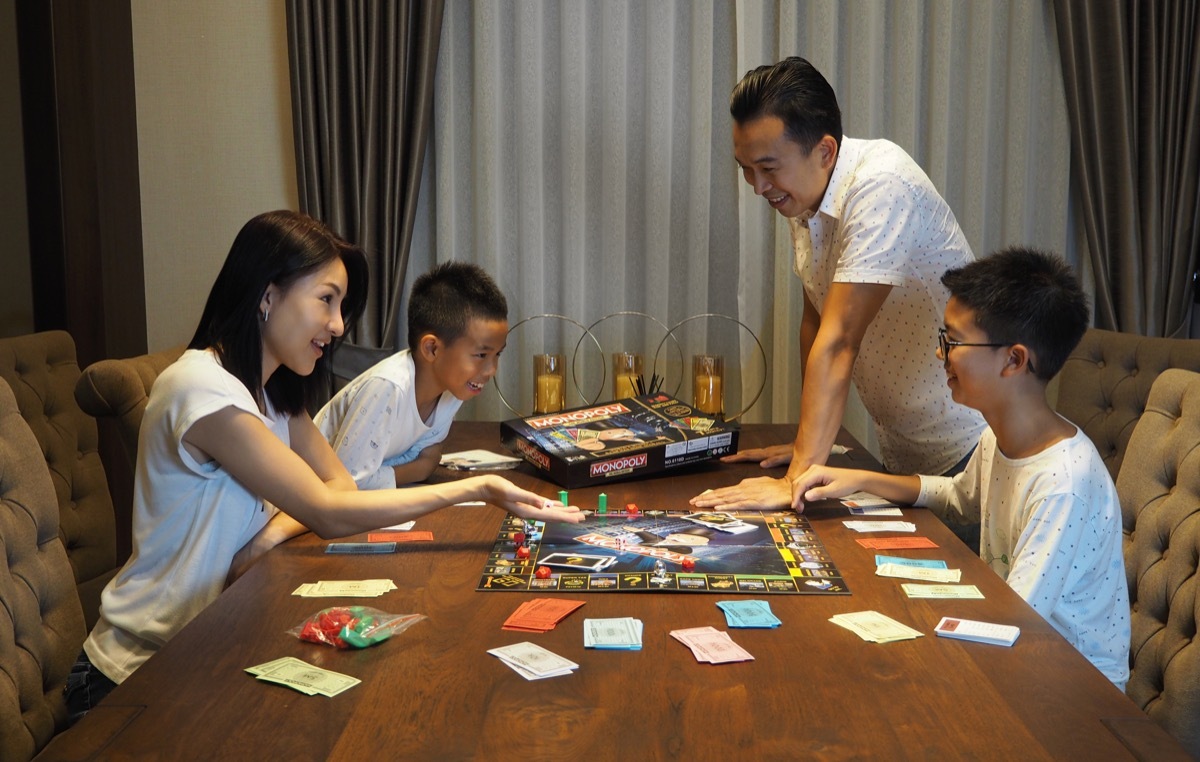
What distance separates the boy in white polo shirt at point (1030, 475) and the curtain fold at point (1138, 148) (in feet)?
5.52

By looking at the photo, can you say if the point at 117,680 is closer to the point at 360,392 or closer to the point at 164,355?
the point at 360,392

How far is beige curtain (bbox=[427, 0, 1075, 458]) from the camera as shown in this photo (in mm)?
3439

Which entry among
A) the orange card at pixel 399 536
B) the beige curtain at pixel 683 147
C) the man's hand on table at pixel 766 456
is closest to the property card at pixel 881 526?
the man's hand on table at pixel 766 456

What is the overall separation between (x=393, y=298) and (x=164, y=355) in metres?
1.01

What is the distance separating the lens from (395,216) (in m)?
3.47

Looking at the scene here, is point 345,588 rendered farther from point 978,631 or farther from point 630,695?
point 978,631

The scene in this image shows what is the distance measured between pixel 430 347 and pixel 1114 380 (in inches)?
70.5

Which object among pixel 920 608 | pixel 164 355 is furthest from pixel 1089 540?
pixel 164 355

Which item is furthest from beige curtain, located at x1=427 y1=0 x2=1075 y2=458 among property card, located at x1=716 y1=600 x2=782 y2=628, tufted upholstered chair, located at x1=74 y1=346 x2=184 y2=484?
property card, located at x1=716 y1=600 x2=782 y2=628

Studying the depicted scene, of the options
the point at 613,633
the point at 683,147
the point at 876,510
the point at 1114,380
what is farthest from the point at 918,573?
the point at 683,147

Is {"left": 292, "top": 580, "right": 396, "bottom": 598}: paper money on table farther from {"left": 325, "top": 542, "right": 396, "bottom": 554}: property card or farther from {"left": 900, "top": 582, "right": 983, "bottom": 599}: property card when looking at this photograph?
{"left": 900, "top": 582, "right": 983, "bottom": 599}: property card

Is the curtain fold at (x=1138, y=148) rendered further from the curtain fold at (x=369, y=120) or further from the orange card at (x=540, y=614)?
the orange card at (x=540, y=614)

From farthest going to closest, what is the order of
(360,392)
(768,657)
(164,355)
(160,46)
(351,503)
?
(160,46) < (164,355) < (360,392) < (351,503) < (768,657)

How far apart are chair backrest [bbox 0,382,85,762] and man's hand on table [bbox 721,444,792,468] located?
137cm
